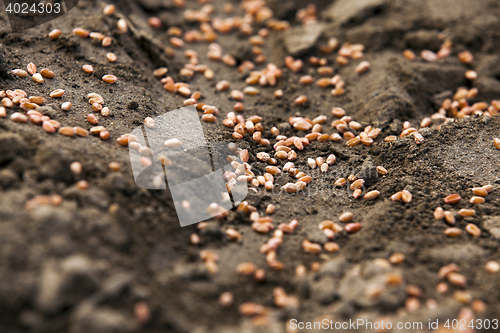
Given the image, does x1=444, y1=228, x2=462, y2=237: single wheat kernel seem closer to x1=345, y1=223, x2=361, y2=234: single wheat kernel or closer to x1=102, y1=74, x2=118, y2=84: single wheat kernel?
x1=345, y1=223, x2=361, y2=234: single wheat kernel

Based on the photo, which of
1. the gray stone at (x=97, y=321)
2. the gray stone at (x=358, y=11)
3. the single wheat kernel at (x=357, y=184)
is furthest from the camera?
the gray stone at (x=358, y=11)

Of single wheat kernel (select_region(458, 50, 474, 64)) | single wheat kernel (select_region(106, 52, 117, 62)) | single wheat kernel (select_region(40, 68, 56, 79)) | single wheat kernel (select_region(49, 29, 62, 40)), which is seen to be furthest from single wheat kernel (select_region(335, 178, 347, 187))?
single wheat kernel (select_region(49, 29, 62, 40))

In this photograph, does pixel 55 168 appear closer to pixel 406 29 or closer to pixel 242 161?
pixel 242 161

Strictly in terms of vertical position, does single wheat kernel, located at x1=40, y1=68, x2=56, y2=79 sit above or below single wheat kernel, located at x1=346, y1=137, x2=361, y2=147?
above

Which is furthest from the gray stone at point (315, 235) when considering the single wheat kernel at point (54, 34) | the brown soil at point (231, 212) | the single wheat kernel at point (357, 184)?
the single wheat kernel at point (54, 34)

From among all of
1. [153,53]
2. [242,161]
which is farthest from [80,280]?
[153,53]

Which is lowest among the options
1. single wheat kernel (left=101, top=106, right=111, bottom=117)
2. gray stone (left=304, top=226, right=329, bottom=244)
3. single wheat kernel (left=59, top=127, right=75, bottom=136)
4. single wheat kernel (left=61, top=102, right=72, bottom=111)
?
gray stone (left=304, top=226, right=329, bottom=244)

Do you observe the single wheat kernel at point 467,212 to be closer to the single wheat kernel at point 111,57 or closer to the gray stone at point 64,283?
the gray stone at point 64,283
